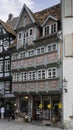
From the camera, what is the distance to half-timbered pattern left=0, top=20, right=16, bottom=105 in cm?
4516

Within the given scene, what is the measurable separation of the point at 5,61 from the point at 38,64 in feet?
29.3

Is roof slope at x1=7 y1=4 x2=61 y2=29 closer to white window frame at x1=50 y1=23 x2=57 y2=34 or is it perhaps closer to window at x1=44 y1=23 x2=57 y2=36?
white window frame at x1=50 y1=23 x2=57 y2=34

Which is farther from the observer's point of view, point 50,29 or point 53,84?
point 50,29

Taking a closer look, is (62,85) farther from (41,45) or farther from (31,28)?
(31,28)

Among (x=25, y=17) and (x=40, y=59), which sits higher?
(x=25, y=17)

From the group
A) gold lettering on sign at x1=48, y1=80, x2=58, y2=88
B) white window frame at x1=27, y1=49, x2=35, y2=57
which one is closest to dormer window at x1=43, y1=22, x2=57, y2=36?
white window frame at x1=27, y1=49, x2=35, y2=57

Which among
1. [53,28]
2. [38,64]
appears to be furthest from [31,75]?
[53,28]

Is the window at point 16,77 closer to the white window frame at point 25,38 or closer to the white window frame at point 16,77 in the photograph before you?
the white window frame at point 16,77

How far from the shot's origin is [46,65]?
122 ft

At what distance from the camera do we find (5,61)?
45.8 metres

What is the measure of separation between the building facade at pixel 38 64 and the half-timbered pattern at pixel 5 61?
2311mm

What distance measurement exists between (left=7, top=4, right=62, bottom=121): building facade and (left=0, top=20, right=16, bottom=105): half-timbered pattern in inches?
91.0

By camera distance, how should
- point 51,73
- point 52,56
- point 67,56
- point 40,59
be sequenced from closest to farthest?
point 67,56, point 52,56, point 51,73, point 40,59

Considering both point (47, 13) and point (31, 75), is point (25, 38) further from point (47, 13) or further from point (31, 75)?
point (31, 75)
